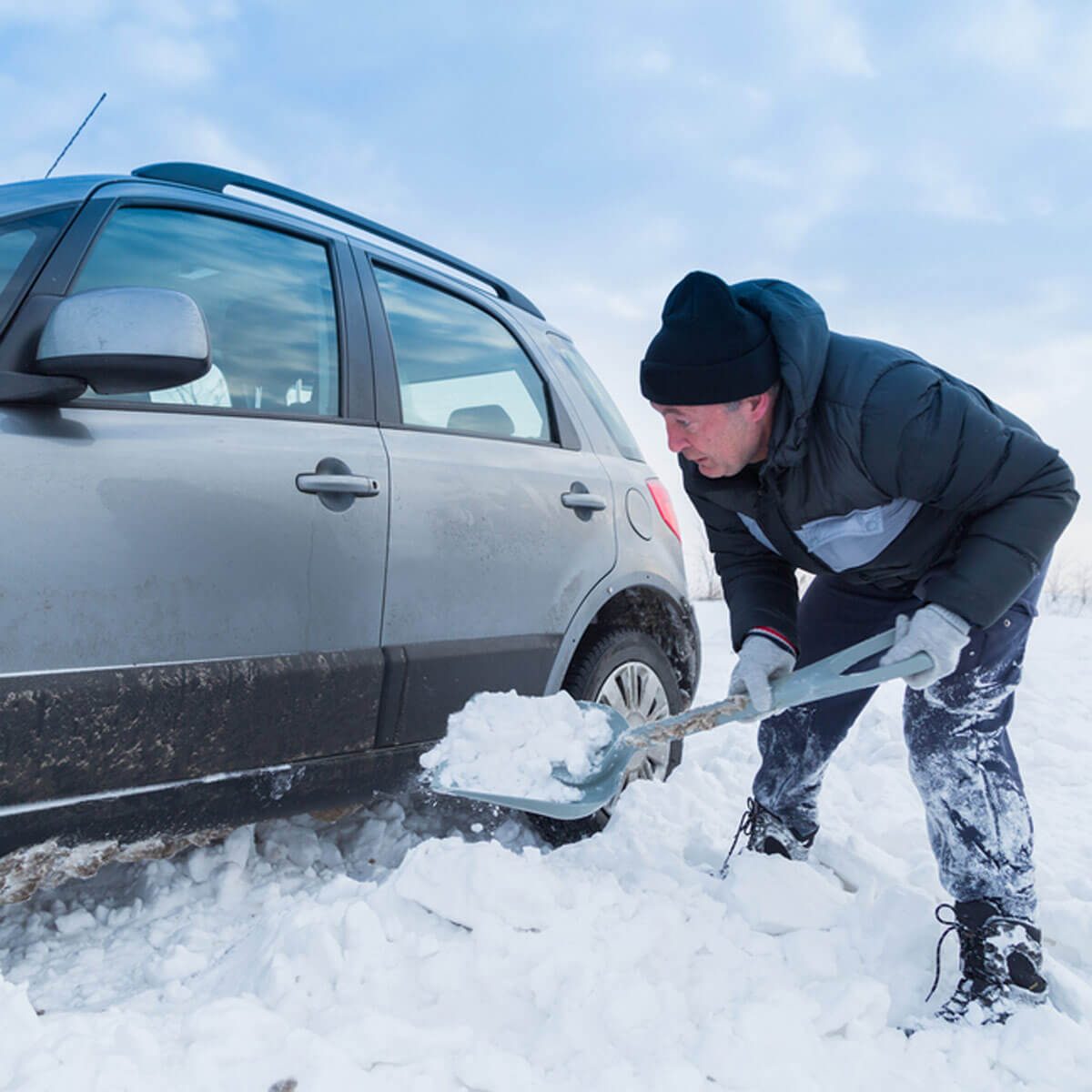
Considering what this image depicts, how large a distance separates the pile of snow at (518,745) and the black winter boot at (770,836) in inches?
22.0

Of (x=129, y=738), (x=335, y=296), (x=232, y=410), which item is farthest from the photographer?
(x=335, y=296)

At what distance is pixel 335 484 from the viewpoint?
7.73 feet

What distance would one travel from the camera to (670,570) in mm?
3467

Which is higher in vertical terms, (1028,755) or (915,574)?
(915,574)

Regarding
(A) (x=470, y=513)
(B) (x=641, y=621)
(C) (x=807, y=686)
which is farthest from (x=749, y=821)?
(A) (x=470, y=513)

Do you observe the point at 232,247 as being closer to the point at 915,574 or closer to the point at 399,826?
the point at 399,826

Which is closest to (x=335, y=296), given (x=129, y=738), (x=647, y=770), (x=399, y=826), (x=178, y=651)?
(x=178, y=651)

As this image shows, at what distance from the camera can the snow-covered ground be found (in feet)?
5.49

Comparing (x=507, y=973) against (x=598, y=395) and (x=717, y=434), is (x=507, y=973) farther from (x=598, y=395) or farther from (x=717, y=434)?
(x=598, y=395)

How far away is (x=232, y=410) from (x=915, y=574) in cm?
170

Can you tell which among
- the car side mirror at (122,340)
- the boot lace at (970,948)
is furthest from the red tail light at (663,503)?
the car side mirror at (122,340)

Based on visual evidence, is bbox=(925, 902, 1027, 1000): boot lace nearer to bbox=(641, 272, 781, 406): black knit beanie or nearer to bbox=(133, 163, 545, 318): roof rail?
bbox=(641, 272, 781, 406): black knit beanie

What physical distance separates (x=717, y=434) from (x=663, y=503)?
4.56 ft

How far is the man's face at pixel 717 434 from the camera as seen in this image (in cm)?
213
